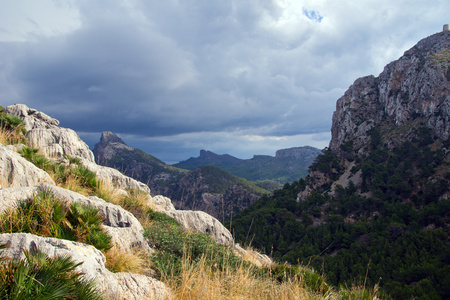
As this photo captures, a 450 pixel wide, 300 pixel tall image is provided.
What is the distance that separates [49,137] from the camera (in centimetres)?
1658

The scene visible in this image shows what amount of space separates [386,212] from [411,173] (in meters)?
13.0

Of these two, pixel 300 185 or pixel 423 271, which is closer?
pixel 423 271

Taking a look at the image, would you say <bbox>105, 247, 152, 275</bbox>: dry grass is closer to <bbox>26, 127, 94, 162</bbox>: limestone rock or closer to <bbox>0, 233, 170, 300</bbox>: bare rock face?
<bbox>0, 233, 170, 300</bbox>: bare rock face

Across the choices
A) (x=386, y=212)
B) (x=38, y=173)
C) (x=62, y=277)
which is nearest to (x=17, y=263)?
(x=62, y=277)

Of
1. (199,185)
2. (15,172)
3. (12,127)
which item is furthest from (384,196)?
(199,185)

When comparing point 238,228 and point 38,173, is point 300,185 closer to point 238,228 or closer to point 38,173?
point 238,228

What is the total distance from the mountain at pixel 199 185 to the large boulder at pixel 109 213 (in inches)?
2809

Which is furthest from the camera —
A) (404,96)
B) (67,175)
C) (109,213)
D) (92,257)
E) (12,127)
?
(404,96)

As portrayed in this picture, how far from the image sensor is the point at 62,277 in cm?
266

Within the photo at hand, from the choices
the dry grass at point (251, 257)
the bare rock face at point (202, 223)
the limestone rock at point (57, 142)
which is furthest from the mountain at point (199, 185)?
the dry grass at point (251, 257)

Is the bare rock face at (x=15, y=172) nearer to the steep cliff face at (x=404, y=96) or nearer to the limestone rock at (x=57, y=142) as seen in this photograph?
the limestone rock at (x=57, y=142)

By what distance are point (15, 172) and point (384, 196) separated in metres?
66.2

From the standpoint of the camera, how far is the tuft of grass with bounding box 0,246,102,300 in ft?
7.42

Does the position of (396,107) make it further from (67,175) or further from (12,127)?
(12,127)
